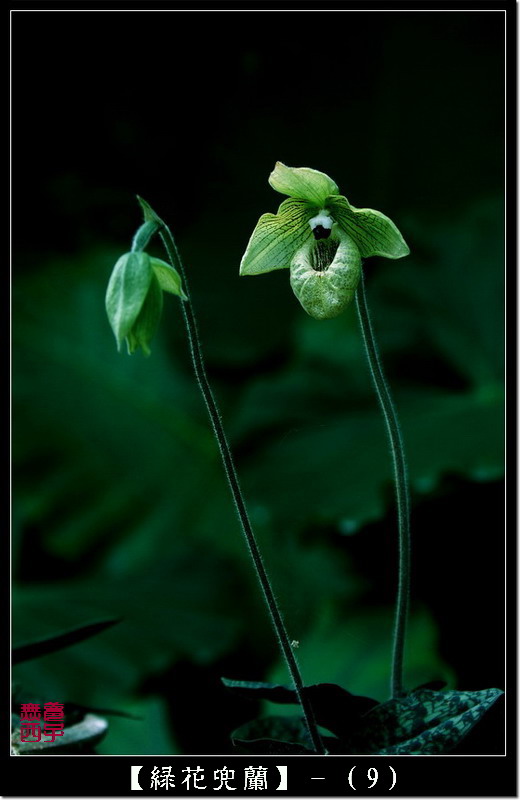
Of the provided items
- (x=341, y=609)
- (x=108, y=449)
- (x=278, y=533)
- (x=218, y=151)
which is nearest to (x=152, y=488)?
(x=108, y=449)

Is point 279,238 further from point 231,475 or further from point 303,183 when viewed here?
point 231,475

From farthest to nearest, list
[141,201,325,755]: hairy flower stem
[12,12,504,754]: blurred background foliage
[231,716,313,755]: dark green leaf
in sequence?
[12,12,504,754]: blurred background foliage
[231,716,313,755]: dark green leaf
[141,201,325,755]: hairy flower stem

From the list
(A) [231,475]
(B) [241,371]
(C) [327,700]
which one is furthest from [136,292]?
(B) [241,371]

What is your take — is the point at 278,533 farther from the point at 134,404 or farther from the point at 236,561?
the point at 134,404

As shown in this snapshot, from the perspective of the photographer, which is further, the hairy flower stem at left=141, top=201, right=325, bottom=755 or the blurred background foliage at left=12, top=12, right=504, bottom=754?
the blurred background foliage at left=12, top=12, right=504, bottom=754

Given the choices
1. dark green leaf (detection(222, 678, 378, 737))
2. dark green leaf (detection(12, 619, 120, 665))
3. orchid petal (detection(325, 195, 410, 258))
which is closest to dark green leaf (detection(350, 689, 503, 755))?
dark green leaf (detection(222, 678, 378, 737))

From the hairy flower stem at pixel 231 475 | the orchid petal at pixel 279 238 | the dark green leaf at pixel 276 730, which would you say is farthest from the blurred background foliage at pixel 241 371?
the orchid petal at pixel 279 238

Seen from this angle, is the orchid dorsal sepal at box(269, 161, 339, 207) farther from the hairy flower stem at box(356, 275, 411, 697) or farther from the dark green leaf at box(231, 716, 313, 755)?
the dark green leaf at box(231, 716, 313, 755)
